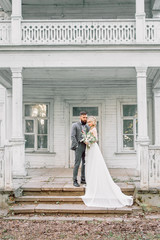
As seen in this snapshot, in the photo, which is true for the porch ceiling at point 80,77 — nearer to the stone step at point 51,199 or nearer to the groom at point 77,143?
the groom at point 77,143

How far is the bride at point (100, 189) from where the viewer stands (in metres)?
5.99

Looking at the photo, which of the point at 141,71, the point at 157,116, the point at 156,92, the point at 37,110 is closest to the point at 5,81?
the point at 37,110

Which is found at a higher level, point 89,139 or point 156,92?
point 156,92

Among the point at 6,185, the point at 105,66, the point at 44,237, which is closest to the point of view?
the point at 44,237

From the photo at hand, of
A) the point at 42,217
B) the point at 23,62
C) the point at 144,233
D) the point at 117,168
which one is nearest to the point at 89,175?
the point at 42,217

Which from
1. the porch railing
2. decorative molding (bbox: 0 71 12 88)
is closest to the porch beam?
decorative molding (bbox: 0 71 12 88)

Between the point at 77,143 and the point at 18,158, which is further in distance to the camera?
the point at 18,158

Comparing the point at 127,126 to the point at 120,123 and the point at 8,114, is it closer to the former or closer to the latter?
the point at 120,123

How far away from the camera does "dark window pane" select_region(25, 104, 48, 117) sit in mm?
11461

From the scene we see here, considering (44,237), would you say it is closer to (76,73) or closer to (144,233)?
(144,233)

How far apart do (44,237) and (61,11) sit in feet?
29.8

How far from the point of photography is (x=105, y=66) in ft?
27.6

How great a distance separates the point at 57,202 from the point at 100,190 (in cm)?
101

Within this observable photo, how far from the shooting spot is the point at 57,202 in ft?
20.5
